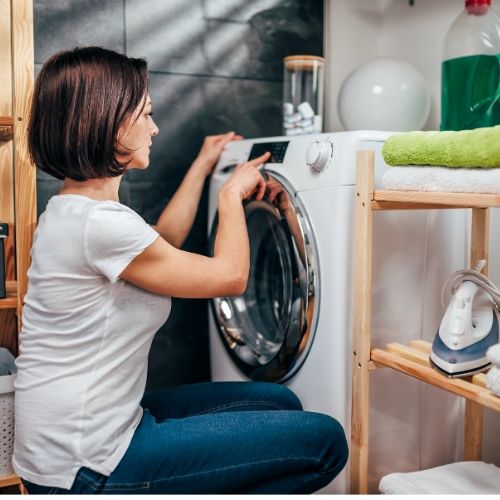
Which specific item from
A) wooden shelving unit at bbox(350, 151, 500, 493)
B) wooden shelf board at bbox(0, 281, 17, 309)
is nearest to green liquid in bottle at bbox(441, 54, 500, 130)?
wooden shelving unit at bbox(350, 151, 500, 493)

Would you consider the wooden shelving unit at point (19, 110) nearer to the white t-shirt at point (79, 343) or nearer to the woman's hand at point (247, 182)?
the white t-shirt at point (79, 343)

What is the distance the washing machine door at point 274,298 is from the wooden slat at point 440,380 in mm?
249

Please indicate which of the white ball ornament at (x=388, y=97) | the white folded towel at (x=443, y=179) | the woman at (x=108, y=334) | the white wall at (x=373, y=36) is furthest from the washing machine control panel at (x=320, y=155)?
the white wall at (x=373, y=36)

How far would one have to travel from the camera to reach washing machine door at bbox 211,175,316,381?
1.64 metres

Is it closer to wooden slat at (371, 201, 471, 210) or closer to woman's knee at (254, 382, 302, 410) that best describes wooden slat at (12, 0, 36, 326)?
woman's knee at (254, 382, 302, 410)

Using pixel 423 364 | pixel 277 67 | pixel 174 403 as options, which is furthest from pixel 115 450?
pixel 277 67

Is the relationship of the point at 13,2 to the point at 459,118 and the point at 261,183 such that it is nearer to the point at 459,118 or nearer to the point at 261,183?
the point at 261,183

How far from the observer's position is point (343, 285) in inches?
60.8

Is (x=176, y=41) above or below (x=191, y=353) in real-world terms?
above

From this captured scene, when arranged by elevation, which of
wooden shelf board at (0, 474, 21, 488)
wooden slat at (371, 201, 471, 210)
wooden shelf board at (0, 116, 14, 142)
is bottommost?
wooden shelf board at (0, 474, 21, 488)

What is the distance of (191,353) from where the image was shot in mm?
2268

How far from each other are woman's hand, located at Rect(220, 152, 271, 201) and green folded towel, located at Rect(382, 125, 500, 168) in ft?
1.29

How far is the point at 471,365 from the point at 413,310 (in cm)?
38

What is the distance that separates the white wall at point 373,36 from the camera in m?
2.28
